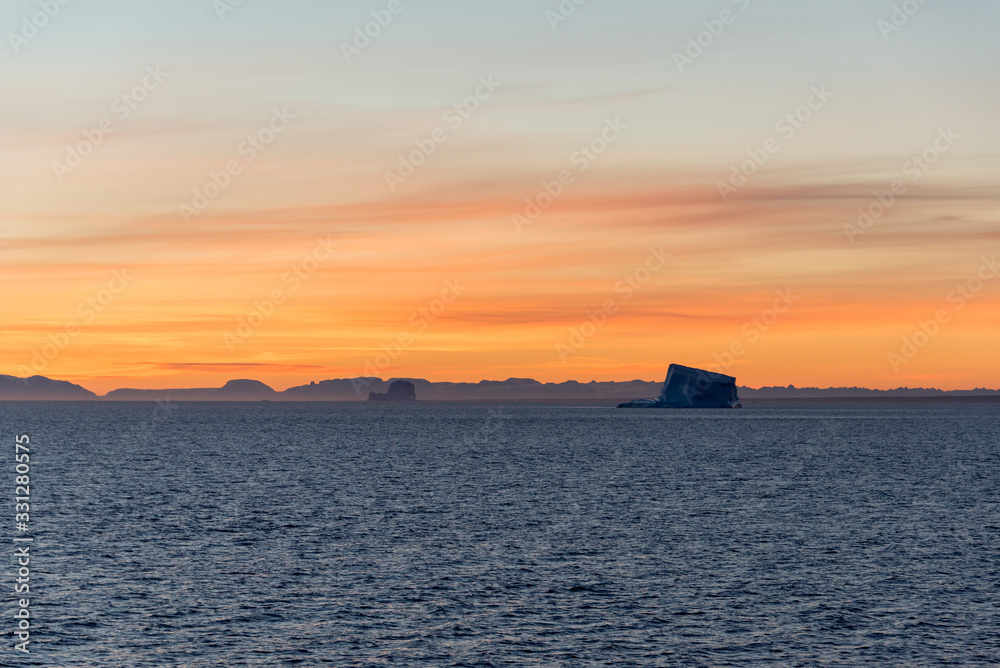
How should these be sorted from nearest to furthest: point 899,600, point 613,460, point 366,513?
point 899,600 → point 366,513 → point 613,460

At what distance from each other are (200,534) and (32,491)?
112 feet

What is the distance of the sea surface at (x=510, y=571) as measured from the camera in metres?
37.6

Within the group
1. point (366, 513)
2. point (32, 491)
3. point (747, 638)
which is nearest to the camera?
point (747, 638)

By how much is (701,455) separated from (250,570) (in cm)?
9865

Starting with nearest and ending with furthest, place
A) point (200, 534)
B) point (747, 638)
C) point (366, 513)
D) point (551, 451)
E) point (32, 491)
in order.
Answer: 1. point (747, 638)
2. point (200, 534)
3. point (366, 513)
4. point (32, 491)
5. point (551, 451)

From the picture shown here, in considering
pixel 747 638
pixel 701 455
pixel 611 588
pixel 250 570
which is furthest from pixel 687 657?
pixel 701 455

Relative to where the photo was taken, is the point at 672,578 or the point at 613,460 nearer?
the point at 672,578

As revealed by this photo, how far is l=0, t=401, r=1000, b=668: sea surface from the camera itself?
123 feet

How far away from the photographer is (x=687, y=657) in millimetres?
36406

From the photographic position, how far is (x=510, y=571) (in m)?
51.2

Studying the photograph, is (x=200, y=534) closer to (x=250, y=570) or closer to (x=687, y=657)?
(x=250, y=570)

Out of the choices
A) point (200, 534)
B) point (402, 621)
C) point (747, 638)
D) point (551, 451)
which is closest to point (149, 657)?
point (402, 621)

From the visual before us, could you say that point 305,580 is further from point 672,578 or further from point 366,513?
point 366,513

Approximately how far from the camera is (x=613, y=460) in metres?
133
